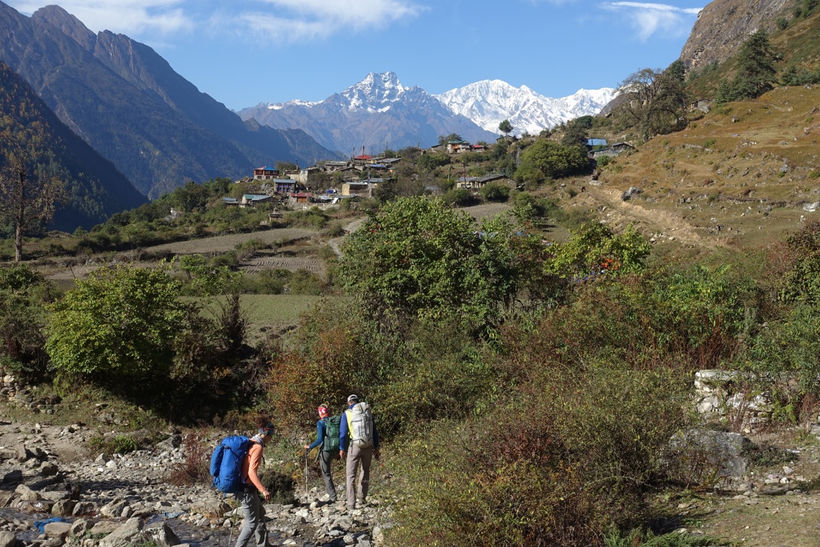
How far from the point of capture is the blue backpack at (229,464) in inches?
254

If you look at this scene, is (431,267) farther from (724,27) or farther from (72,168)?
(72,168)

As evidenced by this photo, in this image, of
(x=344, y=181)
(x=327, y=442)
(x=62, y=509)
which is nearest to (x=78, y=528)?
(x=62, y=509)

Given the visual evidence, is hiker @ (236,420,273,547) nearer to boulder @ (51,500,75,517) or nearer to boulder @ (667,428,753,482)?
boulder @ (51,500,75,517)

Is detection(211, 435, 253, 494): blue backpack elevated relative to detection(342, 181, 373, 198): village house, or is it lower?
lower

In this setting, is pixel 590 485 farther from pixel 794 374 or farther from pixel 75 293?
pixel 75 293

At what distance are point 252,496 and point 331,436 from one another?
2.43 metres

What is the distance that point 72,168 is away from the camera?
15812cm

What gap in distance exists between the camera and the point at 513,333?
1211 cm

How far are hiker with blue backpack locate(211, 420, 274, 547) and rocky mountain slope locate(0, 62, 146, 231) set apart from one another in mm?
138217

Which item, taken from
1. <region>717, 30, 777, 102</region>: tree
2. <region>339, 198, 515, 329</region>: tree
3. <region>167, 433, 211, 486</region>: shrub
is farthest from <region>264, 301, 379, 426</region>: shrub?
<region>717, 30, 777, 102</region>: tree

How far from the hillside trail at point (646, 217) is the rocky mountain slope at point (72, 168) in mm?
114724

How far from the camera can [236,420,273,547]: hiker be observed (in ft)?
21.4

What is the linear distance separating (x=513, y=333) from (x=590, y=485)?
19.9ft

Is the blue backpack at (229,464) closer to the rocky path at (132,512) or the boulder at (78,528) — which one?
the rocky path at (132,512)
